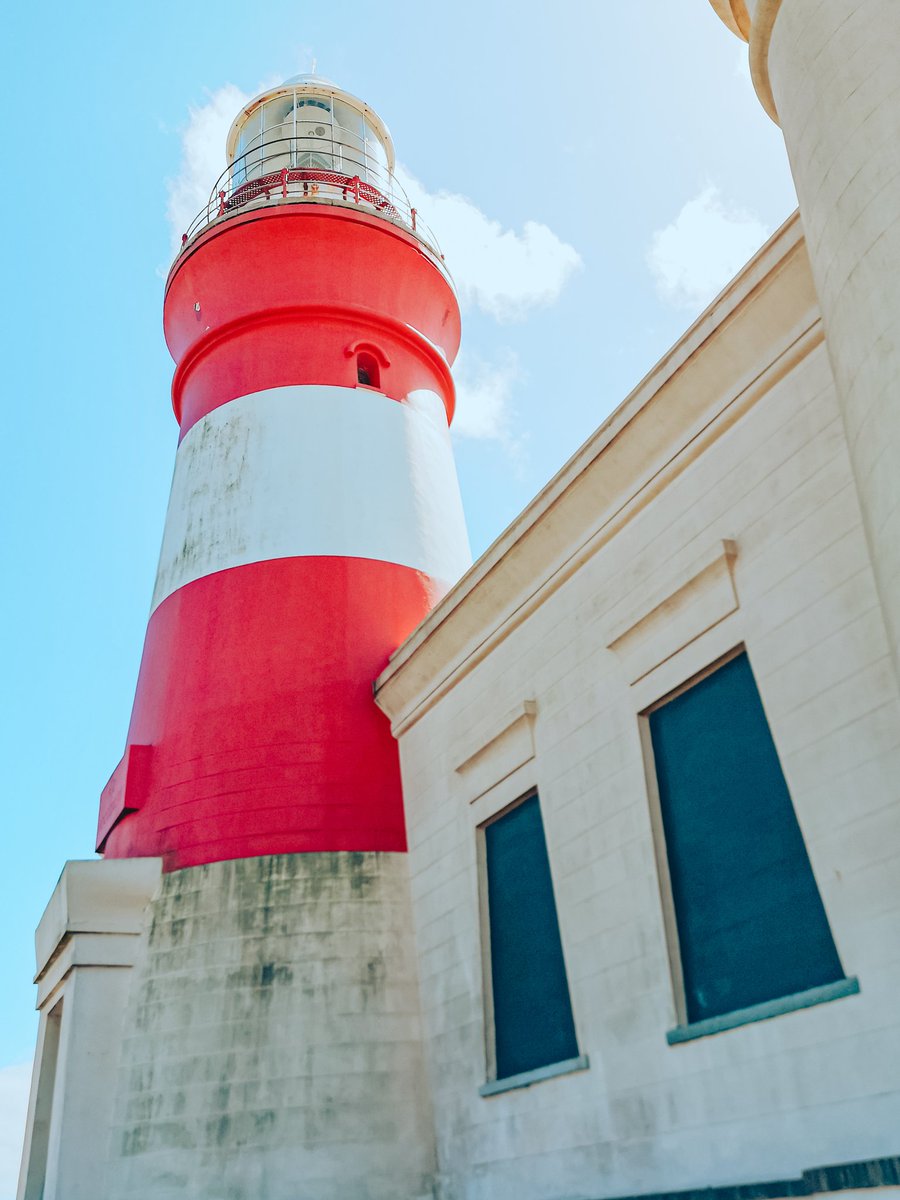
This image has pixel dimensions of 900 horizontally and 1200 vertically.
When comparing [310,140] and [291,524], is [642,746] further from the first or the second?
[310,140]

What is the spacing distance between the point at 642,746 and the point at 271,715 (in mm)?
5093

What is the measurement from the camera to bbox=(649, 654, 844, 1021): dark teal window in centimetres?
728

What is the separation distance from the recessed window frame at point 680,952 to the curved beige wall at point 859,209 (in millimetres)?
2342

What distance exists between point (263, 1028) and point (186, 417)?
8.84m

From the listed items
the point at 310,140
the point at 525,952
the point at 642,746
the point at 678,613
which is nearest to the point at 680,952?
the point at 642,746

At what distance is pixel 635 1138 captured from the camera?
8070 millimetres

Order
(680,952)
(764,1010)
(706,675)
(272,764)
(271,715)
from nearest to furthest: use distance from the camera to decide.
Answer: (764,1010) < (680,952) < (706,675) < (272,764) < (271,715)

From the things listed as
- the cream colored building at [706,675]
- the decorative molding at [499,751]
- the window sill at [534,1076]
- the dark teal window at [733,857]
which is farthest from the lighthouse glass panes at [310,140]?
the window sill at [534,1076]

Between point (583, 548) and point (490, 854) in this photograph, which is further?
point (490, 854)

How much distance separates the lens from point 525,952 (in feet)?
32.8

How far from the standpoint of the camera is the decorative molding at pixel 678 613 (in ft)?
27.1

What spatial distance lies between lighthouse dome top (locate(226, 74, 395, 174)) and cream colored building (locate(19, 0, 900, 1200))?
36.4 ft

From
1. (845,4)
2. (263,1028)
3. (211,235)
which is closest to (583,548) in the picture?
(845,4)

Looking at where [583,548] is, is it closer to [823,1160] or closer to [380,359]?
[823,1160]
